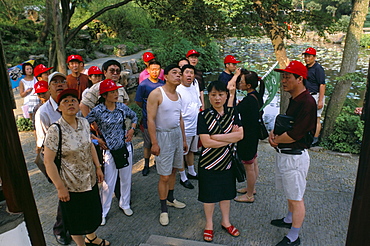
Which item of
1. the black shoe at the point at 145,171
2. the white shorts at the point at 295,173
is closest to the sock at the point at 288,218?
the white shorts at the point at 295,173

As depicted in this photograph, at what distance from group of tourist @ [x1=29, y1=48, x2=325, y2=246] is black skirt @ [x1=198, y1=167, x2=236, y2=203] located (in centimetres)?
1

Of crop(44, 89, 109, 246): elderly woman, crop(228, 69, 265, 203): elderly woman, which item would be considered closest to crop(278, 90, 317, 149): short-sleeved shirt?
crop(228, 69, 265, 203): elderly woman

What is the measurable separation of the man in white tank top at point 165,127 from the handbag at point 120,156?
0.34 metres

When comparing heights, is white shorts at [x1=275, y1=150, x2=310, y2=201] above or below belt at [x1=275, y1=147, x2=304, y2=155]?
below

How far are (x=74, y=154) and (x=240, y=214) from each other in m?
2.29

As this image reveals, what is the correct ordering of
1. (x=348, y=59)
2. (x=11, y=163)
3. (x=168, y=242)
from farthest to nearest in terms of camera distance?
(x=348, y=59)
(x=168, y=242)
(x=11, y=163)

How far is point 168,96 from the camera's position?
3783mm

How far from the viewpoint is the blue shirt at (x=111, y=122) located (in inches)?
140

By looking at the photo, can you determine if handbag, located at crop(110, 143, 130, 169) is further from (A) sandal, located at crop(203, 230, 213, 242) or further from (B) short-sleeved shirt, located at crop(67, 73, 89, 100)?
(B) short-sleeved shirt, located at crop(67, 73, 89, 100)

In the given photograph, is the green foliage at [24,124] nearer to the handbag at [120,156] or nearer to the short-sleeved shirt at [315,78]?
the handbag at [120,156]

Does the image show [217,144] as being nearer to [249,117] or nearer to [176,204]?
[249,117]

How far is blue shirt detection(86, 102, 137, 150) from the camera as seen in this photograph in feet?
11.7

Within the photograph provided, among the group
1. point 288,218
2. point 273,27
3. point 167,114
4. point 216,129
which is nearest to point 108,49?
point 273,27

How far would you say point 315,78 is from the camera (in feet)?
19.1
